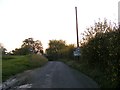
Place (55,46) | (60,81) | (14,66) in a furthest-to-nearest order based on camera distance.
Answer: (55,46), (14,66), (60,81)

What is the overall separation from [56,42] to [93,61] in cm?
14065

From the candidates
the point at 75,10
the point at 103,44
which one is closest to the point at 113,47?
the point at 103,44

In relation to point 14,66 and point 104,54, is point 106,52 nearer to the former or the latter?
point 104,54

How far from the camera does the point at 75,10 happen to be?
54719 millimetres

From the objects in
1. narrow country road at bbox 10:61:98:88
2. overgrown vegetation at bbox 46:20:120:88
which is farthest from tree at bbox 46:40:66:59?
narrow country road at bbox 10:61:98:88

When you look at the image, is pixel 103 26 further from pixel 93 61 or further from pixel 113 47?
pixel 113 47

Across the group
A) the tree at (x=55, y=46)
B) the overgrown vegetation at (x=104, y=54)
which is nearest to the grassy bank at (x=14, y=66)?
the overgrown vegetation at (x=104, y=54)

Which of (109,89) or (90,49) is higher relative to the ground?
(90,49)

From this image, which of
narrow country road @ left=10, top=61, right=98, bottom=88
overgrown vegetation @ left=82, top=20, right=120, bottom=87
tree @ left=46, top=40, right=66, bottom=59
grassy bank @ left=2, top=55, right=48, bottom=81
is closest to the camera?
overgrown vegetation @ left=82, top=20, right=120, bottom=87

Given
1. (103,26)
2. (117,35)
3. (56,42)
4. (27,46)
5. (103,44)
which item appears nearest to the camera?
(117,35)

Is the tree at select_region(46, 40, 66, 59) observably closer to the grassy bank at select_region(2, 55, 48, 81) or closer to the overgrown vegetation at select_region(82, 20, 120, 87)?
the grassy bank at select_region(2, 55, 48, 81)

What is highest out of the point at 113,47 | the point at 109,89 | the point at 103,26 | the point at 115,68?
the point at 103,26

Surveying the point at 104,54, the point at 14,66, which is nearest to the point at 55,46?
the point at 14,66

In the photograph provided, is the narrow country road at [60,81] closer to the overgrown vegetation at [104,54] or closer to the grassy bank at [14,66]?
the overgrown vegetation at [104,54]
